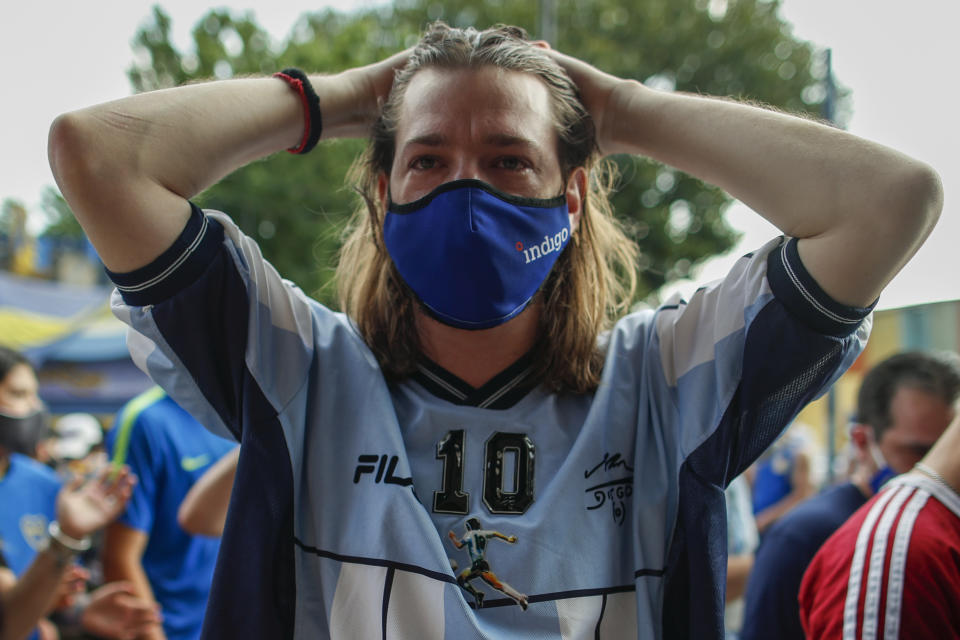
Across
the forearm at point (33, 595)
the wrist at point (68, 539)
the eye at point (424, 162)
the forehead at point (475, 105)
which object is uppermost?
the forehead at point (475, 105)

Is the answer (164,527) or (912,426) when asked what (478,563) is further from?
(164,527)

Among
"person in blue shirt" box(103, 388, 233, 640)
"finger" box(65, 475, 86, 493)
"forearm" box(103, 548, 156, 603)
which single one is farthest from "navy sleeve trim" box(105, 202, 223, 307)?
"forearm" box(103, 548, 156, 603)

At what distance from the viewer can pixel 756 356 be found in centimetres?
151

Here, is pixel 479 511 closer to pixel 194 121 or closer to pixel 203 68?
pixel 194 121

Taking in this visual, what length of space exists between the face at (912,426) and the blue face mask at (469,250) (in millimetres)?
2072

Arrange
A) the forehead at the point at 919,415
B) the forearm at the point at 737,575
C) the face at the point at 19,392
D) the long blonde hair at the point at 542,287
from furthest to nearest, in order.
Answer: the forearm at the point at 737,575 → the face at the point at 19,392 → the forehead at the point at 919,415 → the long blonde hair at the point at 542,287

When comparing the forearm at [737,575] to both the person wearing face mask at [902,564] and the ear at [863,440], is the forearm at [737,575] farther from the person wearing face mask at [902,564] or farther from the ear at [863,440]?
the person wearing face mask at [902,564]

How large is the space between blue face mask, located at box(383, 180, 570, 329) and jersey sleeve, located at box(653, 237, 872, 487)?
39cm

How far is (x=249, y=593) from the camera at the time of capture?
1.52m

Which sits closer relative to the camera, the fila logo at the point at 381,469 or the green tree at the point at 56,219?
the fila logo at the point at 381,469

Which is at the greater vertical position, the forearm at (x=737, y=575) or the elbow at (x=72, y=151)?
the elbow at (x=72, y=151)

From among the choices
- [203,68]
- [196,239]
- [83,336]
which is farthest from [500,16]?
[196,239]

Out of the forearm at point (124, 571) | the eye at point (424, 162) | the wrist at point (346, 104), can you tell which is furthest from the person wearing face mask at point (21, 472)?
the eye at point (424, 162)
